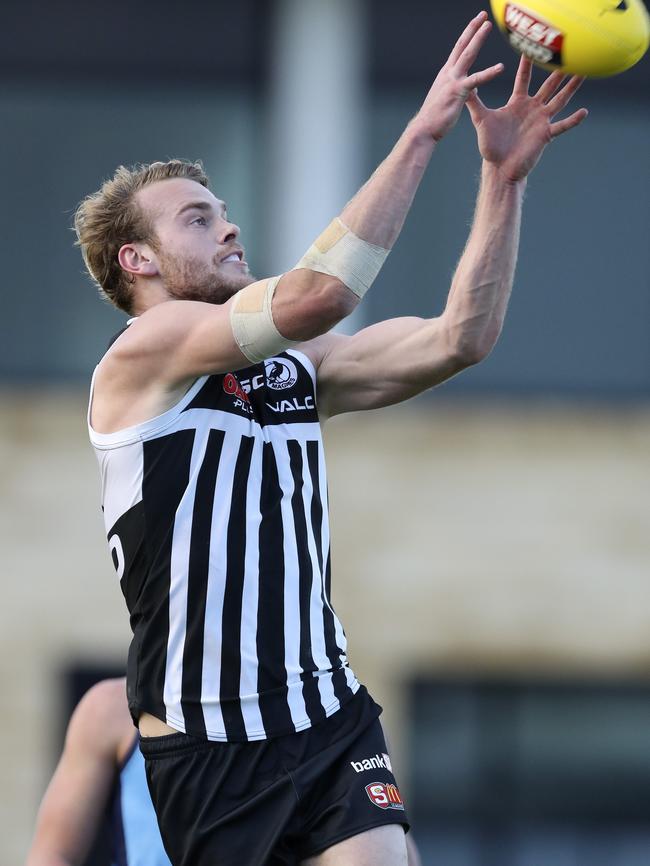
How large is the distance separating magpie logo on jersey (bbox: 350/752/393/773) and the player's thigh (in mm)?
189

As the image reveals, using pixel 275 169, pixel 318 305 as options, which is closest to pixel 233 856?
pixel 318 305

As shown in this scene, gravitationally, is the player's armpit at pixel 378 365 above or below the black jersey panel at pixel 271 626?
above

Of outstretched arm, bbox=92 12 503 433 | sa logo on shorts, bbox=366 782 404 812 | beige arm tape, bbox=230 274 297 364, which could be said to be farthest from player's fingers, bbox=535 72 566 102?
sa logo on shorts, bbox=366 782 404 812

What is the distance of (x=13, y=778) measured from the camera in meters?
12.3

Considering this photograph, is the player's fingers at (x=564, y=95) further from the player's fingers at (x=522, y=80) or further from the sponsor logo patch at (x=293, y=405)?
the sponsor logo patch at (x=293, y=405)

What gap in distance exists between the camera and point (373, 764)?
502 centimetres

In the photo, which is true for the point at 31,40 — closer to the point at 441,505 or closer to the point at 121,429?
the point at 441,505

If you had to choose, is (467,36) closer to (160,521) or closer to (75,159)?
(160,521)

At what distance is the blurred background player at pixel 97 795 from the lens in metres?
6.07

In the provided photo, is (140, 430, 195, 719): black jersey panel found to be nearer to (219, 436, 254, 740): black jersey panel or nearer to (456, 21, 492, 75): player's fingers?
(219, 436, 254, 740): black jersey panel

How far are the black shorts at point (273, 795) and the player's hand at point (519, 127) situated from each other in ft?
6.08

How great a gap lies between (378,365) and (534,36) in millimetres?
1222

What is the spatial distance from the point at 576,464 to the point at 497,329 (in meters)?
7.57

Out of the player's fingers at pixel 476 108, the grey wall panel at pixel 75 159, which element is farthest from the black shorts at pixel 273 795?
the grey wall panel at pixel 75 159
